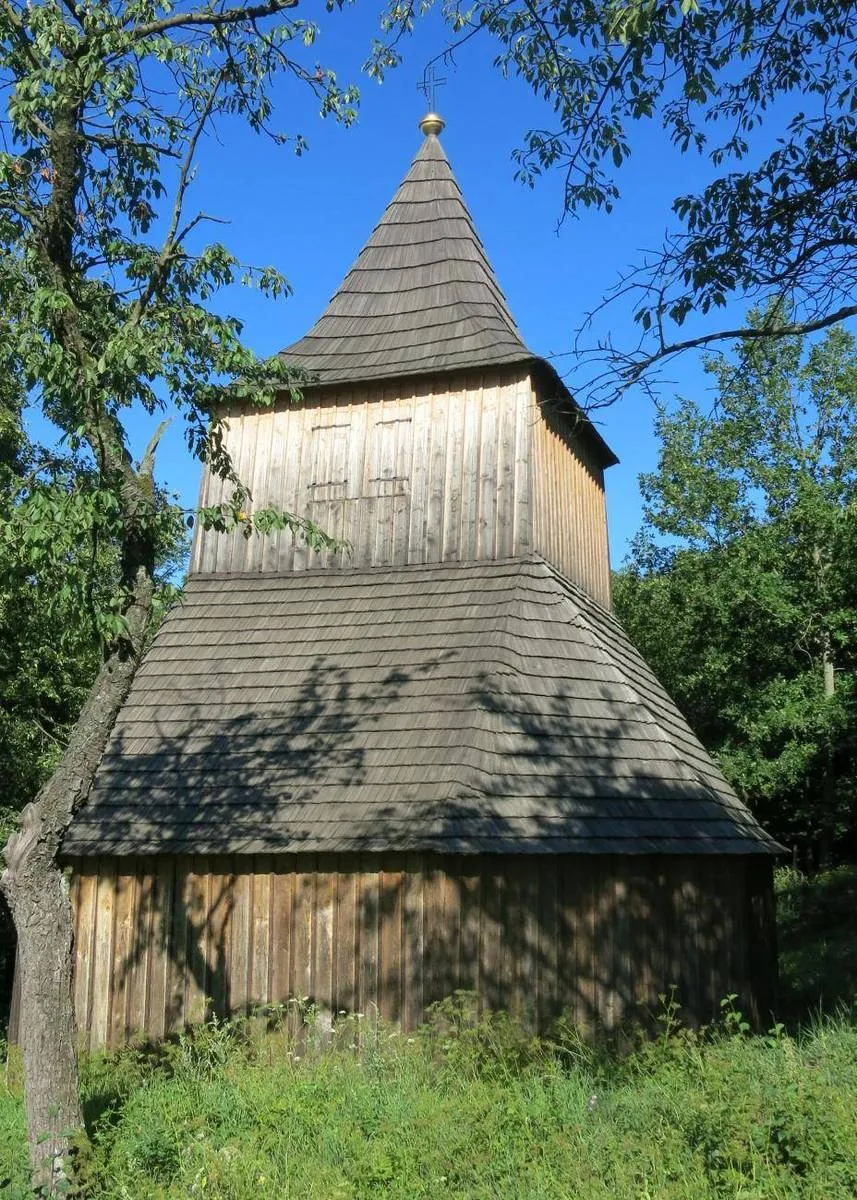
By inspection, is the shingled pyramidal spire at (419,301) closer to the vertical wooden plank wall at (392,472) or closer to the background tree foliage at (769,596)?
the vertical wooden plank wall at (392,472)

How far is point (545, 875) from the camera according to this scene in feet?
32.4

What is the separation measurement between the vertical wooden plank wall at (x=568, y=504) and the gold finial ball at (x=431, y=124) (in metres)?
5.10

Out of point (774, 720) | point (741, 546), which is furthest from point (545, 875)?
point (741, 546)

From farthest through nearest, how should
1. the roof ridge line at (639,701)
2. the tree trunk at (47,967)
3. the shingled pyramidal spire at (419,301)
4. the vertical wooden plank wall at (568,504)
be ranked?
the shingled pyramidal spire at (419,301), the vertical wooden plank wall at (568,504), the roof ridge line at (639,701), the tree trunk at (47,967)

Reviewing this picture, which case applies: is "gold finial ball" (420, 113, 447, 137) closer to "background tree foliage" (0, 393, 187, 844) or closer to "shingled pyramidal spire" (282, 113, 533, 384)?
"shingled pyramidal spire" (282, 113, 533, 384)

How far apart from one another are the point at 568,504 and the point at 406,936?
698cm

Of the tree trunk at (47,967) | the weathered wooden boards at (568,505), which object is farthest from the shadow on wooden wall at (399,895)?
the weathered wooden boards at (568,505)

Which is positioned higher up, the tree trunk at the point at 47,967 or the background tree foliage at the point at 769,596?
the background tree foliage at the point at 769,596

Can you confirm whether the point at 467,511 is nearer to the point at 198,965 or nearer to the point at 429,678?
the point at 429,678

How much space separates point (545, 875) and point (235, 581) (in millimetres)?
5903

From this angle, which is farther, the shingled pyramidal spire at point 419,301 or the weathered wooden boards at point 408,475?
the shingled pyramidal spire at point 419,301

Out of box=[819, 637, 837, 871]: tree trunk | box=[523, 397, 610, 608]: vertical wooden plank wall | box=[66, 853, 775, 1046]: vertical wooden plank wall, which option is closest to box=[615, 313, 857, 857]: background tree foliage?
box=[819, 637, 837, 871]: tree trunk

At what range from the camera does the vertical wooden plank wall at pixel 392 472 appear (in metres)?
13.3

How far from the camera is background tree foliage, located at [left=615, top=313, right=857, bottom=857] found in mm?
24659
